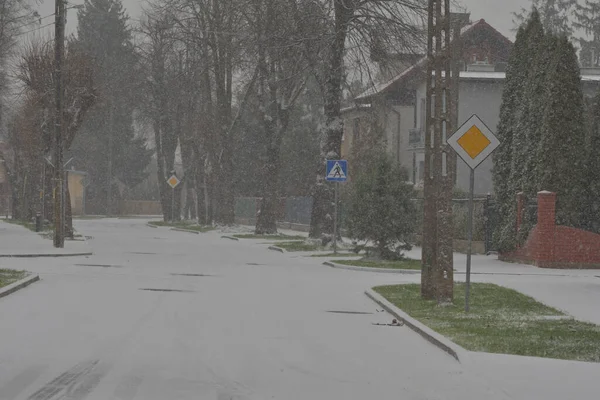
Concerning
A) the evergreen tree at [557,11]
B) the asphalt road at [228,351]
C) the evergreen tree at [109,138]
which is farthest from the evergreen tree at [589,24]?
the asphalt road at [228,351]

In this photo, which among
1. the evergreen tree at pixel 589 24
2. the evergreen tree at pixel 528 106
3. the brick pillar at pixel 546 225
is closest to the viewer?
the brick pillar at pixel 546 225

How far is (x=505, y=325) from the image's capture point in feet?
45.5

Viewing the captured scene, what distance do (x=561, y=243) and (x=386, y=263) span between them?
4.66 meters

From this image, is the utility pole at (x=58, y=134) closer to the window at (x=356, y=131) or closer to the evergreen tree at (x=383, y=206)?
the evergreen tree at (x=383, y=206)

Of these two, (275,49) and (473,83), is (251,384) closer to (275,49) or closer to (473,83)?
(275,49)

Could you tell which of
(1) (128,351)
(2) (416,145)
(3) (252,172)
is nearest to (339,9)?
(2) (416,145)

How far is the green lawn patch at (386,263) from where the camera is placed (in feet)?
84.6

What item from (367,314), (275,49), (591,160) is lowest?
(367,314)

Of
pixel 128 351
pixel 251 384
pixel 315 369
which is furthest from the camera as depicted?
pixel 128 351

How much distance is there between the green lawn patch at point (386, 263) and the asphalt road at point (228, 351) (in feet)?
17.1

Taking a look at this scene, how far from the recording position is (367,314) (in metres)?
15.4

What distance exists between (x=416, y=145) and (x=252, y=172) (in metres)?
22.4

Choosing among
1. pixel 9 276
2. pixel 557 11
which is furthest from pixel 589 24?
pixel 9 276

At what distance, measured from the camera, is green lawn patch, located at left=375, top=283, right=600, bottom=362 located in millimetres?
11547
